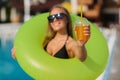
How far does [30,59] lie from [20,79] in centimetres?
262

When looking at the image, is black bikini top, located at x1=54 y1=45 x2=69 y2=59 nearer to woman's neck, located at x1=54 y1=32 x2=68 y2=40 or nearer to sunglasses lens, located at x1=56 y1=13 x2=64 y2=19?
woman's neck, located at x1=54 y1=32 x2=68 y2=40

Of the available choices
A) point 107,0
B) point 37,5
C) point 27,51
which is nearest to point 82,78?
point 27,51

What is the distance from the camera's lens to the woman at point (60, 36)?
151 inches

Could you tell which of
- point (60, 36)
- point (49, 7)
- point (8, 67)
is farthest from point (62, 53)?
point (49, 7)

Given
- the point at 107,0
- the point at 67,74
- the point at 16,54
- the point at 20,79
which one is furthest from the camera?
the point at 107,0

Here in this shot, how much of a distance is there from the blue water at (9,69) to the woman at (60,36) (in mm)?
2124

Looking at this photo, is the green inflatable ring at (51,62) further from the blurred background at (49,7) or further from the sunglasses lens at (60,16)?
the blurred background at (49,7)

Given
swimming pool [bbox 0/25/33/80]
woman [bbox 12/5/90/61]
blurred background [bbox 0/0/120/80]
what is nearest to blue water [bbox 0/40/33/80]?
swimming pool [bbox 0/25/33/80]

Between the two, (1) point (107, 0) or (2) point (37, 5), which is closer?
(2) point (37, 5)

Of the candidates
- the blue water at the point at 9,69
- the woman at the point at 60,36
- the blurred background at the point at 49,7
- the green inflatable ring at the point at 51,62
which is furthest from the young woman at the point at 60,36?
the blurred background at the point at 49,7

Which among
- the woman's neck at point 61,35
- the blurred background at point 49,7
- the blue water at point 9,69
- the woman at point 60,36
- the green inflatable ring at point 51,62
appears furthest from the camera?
the blurred background at point 49,7

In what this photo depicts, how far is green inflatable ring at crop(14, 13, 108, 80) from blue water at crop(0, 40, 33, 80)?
2.16 meters

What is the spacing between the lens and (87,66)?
3.79 meters

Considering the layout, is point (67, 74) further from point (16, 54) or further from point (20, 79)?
point (20, 79)
